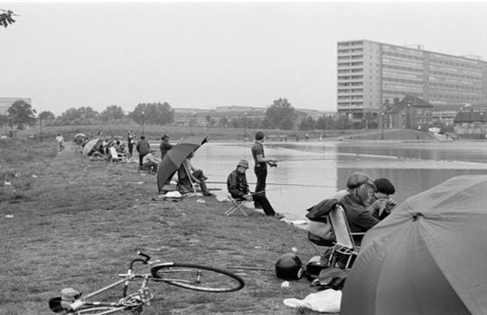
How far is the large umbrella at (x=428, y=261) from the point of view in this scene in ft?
13.2

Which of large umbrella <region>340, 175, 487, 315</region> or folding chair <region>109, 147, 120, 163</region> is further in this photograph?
folding chair <region>109, 147, 120, 163</region>

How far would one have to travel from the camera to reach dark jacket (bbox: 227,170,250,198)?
12469 mm

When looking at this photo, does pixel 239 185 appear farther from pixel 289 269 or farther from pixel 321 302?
pixel 321 302

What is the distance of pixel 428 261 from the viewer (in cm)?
416

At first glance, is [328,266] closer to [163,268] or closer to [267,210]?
[163,268]

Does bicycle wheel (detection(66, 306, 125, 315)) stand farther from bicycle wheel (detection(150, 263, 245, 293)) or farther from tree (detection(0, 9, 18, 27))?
tree (detection(0, 9, 18, 27))

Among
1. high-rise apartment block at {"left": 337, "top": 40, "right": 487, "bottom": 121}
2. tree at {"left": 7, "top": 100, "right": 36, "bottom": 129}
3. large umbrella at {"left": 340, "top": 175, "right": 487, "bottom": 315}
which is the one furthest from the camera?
high-rise apartment block at {"left": 337, "top": 40, "right": 487, "bottom": 121}

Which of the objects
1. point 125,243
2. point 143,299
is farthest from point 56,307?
point 125,243

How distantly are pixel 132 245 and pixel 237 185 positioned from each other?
396cm

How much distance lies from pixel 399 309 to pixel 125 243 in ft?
18.6

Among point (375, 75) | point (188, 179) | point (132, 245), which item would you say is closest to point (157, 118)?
point (375, 75)

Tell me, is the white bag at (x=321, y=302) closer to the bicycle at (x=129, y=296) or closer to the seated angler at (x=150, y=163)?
the bicycle at (x=129, y=296)

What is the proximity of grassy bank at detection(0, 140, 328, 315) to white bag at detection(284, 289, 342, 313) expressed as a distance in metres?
0.09

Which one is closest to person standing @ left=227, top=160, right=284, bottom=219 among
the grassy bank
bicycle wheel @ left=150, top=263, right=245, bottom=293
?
the grassy bank
